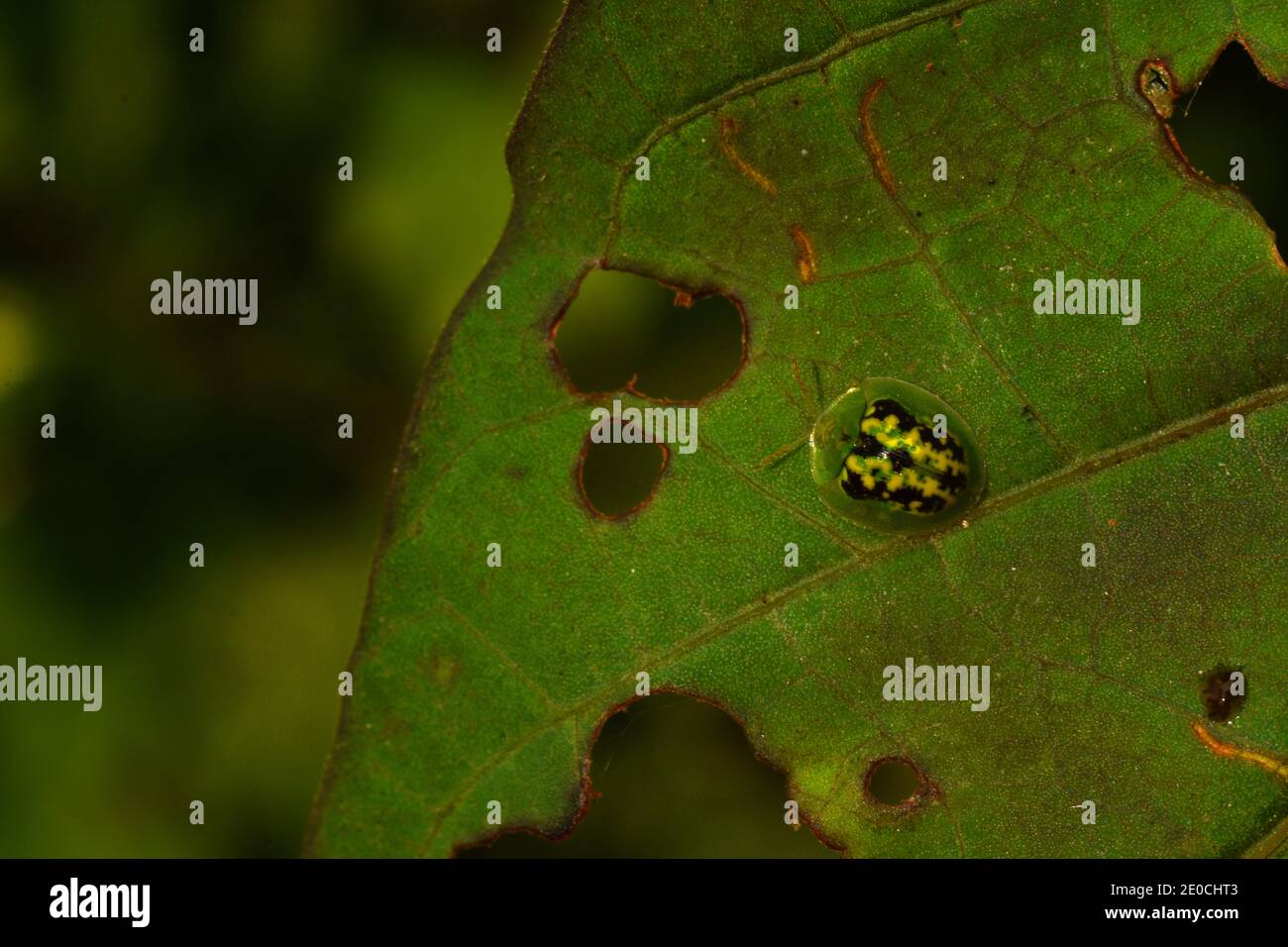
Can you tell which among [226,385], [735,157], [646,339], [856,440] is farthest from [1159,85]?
[226,385]

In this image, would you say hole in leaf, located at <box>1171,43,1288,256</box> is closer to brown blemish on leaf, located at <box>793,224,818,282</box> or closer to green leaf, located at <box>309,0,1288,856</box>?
green leaf, located at <box>309,0,1288,856</box>

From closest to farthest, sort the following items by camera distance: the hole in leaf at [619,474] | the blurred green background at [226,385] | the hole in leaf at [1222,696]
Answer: the hole in leaf at [1222,696] → the hole in leaf at [619,474] → the blurred green background at [226,385]

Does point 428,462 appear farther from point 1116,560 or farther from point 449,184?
point 1116,560

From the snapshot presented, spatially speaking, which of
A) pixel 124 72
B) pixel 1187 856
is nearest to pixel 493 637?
pixel 1187 856

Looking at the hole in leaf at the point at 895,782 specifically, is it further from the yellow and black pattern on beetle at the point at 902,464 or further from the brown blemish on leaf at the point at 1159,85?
the brown blemish on leaf at the point at 1159,85

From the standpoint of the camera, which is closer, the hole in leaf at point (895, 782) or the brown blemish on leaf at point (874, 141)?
the brown blemish on leaf at point (874, 141)

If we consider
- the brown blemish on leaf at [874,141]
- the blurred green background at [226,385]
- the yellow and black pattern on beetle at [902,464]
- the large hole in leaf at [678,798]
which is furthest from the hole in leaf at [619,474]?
the brown blemish on leaf at [874,141]

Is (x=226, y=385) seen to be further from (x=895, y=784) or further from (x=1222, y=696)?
(x=1222, y=696)
